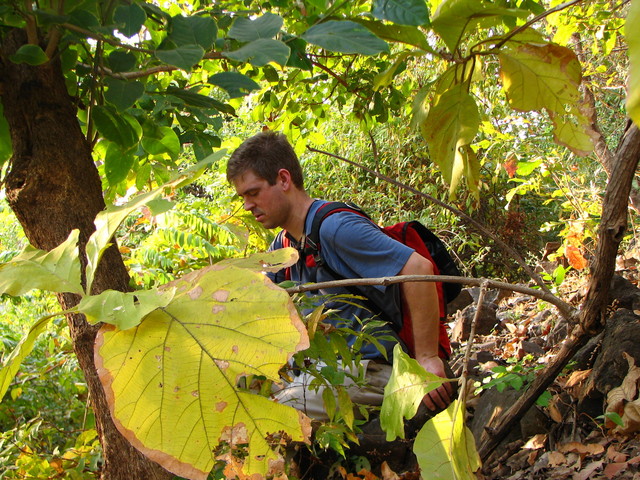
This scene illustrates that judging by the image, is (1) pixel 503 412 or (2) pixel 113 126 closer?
(2) pixel 113 126

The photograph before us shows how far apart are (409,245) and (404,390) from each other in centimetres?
175

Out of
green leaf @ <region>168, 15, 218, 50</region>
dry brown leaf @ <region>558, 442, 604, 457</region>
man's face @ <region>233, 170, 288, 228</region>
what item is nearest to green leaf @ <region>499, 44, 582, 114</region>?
green leaf @ <region>168, 15, 218, 50</region>

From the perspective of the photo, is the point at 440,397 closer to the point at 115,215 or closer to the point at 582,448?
the point at 582,448

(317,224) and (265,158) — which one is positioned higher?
(265,158)

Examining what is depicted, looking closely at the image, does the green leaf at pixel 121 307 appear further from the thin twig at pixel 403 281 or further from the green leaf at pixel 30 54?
the green leaf at pixel 30 54

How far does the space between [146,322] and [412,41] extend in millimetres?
668

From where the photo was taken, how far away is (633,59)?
26 centimetres

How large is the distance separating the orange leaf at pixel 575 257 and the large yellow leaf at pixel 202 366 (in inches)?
160

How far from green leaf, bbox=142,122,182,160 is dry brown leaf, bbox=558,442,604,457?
1.40 metres

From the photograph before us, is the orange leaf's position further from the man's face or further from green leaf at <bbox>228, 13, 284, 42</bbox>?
green leaf at <bbox>228, 13, 284, 42</bbox>

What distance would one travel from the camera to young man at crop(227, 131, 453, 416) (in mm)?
2045

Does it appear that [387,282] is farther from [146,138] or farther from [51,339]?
[51,339]

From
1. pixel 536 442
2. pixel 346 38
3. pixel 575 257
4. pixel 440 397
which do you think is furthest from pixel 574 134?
pixel 575 257

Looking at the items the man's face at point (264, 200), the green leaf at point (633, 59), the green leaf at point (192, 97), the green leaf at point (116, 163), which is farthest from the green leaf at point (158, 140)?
the green leaf at point (633, 59)
